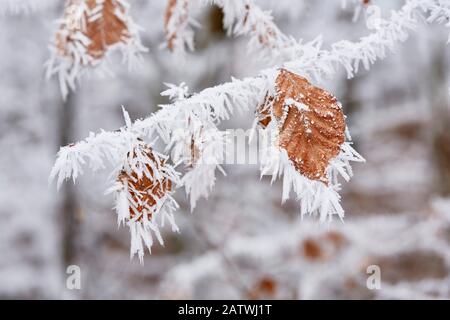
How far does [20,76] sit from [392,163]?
4207mm

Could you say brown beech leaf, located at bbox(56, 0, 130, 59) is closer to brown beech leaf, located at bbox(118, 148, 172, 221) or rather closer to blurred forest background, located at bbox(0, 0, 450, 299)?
brown beech leaf, located at bbox(118, 148, 172, 221)

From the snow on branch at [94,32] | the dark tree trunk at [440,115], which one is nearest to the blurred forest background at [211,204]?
the dark tree trunk at [440,115]

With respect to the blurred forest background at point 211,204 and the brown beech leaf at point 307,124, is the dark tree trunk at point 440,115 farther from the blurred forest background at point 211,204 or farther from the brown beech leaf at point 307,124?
the brown beech leaf at point 307,124

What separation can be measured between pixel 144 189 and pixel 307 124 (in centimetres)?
27

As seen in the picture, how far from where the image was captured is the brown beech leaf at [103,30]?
1.14m

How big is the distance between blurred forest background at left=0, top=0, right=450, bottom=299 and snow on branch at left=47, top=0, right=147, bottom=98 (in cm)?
117

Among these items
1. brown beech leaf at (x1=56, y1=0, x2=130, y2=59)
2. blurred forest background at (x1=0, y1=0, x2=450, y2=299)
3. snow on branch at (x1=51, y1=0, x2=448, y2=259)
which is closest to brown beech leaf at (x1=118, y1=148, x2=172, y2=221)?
snow on branch at (x1=51, y1=0, x2=448, y2=259)

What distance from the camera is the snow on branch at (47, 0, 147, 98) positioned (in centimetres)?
114

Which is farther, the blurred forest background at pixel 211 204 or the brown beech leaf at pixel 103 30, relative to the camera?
the blurred forest background at pixel 211 204

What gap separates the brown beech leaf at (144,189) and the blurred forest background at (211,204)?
140 centimetres

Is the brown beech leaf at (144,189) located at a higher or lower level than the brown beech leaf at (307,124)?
lower

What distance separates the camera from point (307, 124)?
0.77 metres

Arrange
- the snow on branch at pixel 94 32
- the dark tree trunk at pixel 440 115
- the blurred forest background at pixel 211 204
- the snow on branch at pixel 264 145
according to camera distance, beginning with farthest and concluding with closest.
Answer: the dark tree trunk at pixel 440 115 → the blurred forest background at pixel 211 204 → the snow on branch at pixel 94 32 → the snow on branch at pixel 264 145
